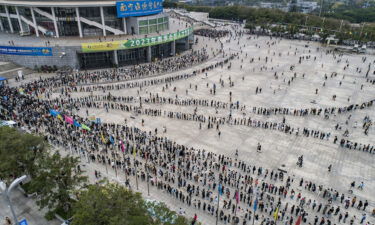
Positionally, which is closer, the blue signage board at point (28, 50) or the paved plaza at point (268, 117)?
the paved plaza at point (268, 117)

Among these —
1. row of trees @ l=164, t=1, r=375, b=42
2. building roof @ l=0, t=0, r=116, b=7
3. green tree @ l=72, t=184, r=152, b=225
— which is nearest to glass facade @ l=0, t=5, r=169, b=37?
building roof @ l=0, t=0, r=116, b=7

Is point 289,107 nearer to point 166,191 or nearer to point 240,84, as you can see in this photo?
point 240,84

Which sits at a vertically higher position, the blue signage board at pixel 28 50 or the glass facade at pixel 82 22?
the glass facade at pixel 82 22

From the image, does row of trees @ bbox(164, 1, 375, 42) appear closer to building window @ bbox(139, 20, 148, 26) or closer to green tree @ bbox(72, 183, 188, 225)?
A: building window @ bbox(139, 20, 148, 26)

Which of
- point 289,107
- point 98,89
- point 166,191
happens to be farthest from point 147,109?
point 289,107

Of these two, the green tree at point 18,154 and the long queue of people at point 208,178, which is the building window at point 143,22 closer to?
the long queue of people at point 208,178

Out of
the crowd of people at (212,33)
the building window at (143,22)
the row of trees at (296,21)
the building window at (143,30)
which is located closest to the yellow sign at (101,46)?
the building window at (143,30)
